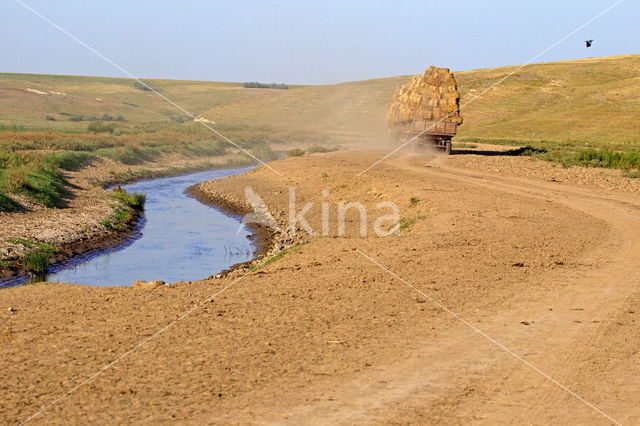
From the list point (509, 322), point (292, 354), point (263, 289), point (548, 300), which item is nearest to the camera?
point (292, 354)

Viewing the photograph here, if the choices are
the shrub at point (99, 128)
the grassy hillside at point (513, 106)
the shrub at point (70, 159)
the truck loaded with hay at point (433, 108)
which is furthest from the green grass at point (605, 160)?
the shrub at point (99, 128)

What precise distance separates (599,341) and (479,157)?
A: 30.6 meters

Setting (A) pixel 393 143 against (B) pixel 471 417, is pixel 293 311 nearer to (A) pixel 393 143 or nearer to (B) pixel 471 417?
(B) pixel 471 417

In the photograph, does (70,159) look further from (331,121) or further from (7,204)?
(331,121)

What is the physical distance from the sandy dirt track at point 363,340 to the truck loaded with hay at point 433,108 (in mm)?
24331

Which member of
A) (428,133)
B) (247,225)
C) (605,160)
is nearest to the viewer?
(247,225)

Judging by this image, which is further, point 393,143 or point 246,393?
point 393,143

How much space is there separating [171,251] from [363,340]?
12.9 m

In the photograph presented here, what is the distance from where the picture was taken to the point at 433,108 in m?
39.7

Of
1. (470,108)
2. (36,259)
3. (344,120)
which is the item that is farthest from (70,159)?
(344,120)

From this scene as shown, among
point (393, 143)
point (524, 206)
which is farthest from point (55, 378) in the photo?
point (393, 143)

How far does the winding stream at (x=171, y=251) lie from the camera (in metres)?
17.0

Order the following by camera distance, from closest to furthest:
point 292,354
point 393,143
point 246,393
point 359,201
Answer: point 246,393
point 292,354
point 359,201
point 393,143

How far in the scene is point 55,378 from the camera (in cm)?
711
